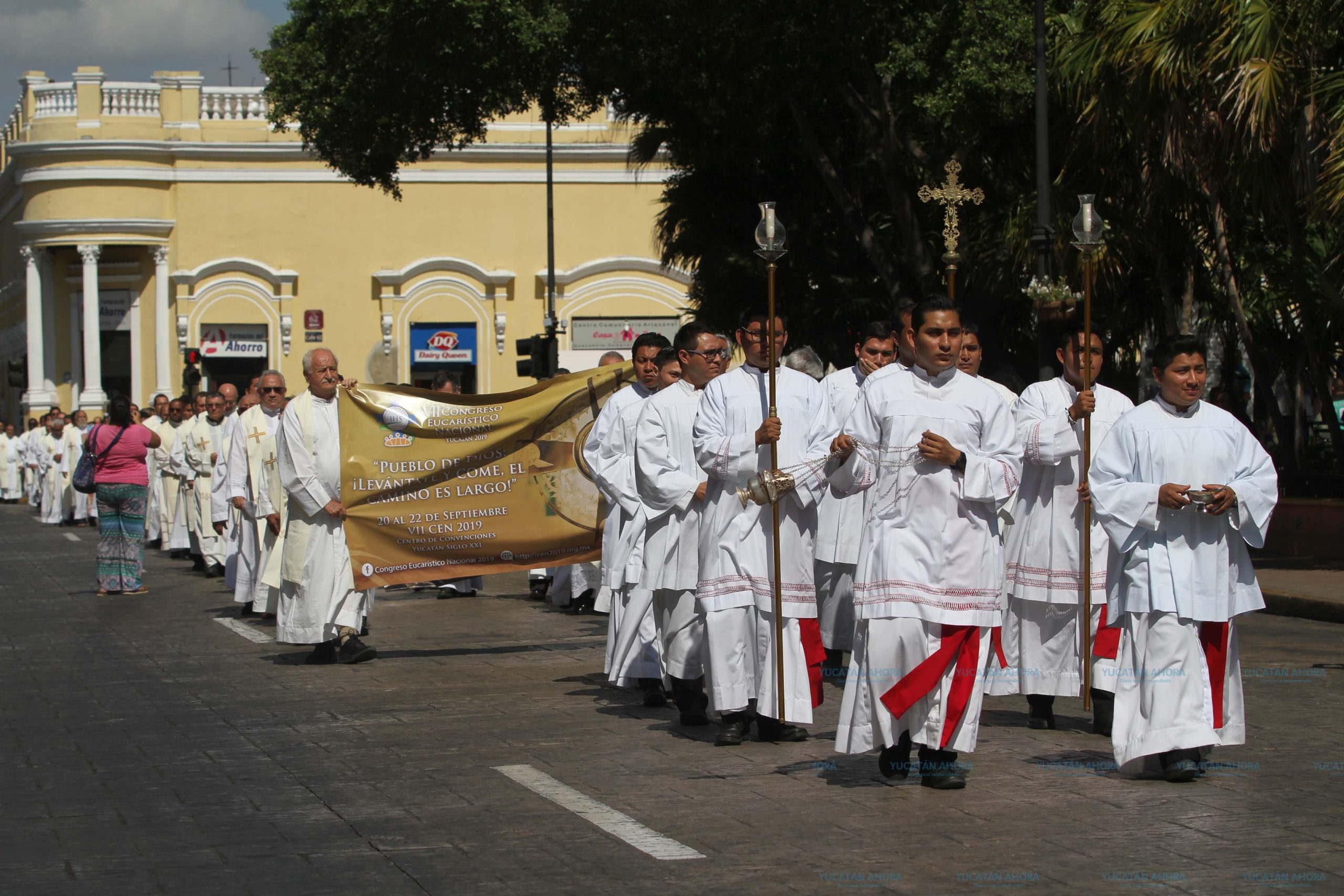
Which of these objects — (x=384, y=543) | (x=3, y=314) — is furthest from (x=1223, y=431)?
(x=3, y=314)

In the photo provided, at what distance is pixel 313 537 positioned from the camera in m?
11.7

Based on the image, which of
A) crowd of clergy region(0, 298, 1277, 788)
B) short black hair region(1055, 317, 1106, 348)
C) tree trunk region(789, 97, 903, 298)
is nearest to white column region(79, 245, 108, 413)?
tree trunk region(789, 97, 903, 298)

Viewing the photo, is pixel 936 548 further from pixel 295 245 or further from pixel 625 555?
pixel 295 245

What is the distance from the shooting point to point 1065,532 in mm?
9055

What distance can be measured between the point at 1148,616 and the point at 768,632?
1753 mm

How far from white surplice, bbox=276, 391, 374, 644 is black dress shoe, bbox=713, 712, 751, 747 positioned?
3835 millimetres

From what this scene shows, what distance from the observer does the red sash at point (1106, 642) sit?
8773mm

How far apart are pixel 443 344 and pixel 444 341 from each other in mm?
107

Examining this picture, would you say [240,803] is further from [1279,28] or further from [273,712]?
[1279,28]

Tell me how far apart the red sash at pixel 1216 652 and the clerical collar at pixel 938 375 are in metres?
1.38

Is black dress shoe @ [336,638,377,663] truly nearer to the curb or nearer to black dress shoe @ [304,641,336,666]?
black dress shoe @ [304,641,336,666]

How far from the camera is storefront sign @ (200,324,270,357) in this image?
4916 centimetres

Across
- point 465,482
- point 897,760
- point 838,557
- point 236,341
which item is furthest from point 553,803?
point 236,341

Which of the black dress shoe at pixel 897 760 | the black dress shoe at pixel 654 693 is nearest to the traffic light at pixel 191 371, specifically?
the black dress shoe at pixel 654 693
